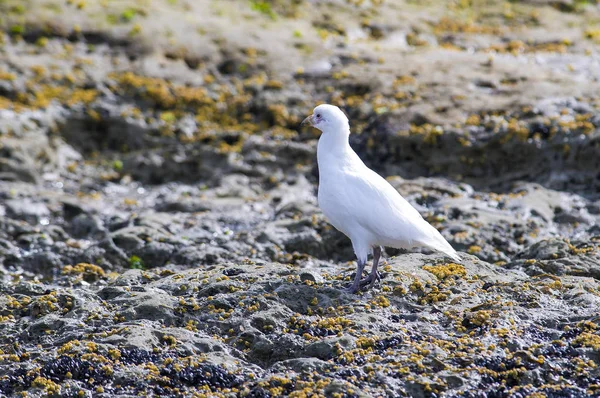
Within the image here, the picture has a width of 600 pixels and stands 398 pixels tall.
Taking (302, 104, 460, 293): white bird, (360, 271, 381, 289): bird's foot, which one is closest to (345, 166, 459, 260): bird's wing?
(302, 104, 460, 293): white bird

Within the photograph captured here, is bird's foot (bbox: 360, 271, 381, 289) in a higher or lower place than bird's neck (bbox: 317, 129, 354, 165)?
lower

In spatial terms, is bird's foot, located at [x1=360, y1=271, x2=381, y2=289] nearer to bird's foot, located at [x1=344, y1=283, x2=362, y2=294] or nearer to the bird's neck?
bird's foot, located at [x1=344, y1=283, x2=362, y2=294]

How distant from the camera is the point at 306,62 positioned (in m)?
19.1

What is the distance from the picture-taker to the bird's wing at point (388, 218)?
834 cm

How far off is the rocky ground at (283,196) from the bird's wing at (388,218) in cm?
41

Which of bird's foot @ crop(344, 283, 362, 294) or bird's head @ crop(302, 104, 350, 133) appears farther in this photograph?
bird's head @ crop(302, 104, 350, 133)

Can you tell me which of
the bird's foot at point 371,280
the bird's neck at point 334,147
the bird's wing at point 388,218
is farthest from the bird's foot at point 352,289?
the bird's neck at point 334,147

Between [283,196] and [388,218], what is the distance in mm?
6343

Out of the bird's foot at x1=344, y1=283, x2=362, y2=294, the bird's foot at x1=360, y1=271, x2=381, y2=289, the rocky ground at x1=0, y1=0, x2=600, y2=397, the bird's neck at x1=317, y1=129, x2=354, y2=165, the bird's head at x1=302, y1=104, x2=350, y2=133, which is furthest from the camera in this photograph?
the bird's head at x1=302, y1=104, x2=350, y2=133

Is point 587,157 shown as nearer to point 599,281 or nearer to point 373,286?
point 599,281

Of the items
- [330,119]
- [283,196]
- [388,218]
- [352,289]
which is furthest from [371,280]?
[283,196]

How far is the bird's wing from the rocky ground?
406 mm

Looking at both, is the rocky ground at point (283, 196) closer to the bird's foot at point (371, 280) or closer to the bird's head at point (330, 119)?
the bird's foot at point (371, 280)

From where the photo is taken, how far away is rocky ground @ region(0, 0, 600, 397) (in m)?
6.83
